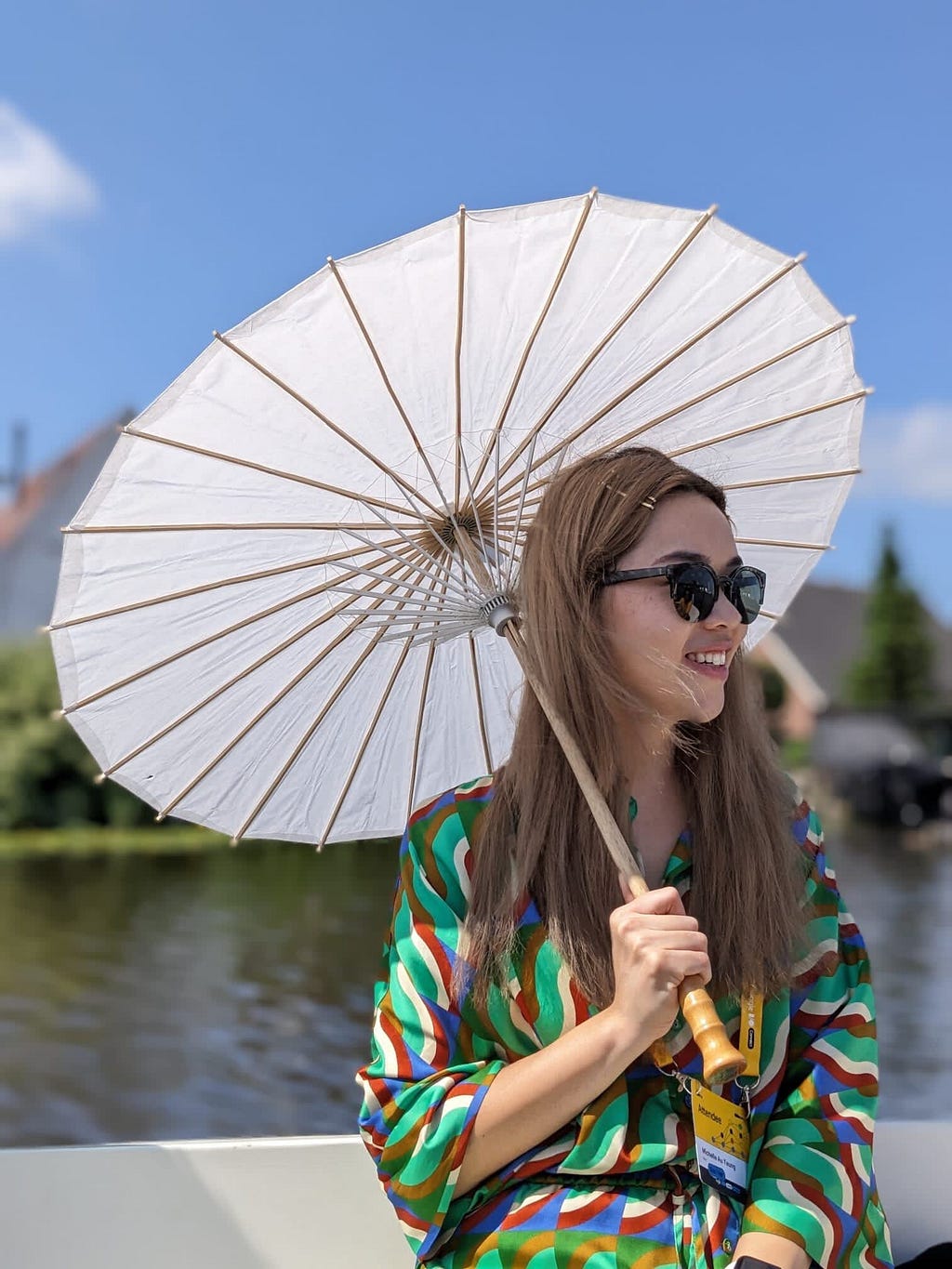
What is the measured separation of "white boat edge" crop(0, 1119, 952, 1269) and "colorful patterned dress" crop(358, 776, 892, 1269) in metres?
0.44

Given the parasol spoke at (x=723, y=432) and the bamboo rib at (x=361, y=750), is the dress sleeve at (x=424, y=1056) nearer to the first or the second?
the bamboo rib at (x=361, y=750)

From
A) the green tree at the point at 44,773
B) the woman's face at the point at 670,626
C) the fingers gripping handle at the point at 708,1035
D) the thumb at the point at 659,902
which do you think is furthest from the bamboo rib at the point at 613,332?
the green tree at the point at 44,773

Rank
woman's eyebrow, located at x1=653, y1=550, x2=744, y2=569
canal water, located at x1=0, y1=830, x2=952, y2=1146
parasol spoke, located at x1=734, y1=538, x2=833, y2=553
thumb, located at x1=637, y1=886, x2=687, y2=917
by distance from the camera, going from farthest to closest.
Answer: canal water, located at x1=0, y1=830, x2=952, y2=1146 → parasol spoke, located at x1=734, y1=538, x2=833, y2=553 → woman's eyebrow, located at x1=653, y1=550, x2=744, y2=569 → thumb, located at x1=637, y1=886, x2=687, y2=917

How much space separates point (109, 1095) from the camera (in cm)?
777

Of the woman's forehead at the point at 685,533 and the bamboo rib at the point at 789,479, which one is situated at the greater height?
the bamboo rib at the point at 789,479

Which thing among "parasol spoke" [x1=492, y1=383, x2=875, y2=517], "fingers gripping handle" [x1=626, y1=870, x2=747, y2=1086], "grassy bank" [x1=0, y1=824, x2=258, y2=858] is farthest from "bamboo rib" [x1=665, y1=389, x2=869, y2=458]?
"grassy bank" [x1=0, y1=824, x2=258, y2=858]

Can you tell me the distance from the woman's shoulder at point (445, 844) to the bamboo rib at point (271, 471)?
448 mm

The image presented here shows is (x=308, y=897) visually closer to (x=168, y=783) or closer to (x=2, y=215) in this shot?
(x=168, y=783)

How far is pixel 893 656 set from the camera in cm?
4138

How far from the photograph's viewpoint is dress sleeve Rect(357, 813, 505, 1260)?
66.2 inches

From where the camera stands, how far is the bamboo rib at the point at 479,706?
2318mm

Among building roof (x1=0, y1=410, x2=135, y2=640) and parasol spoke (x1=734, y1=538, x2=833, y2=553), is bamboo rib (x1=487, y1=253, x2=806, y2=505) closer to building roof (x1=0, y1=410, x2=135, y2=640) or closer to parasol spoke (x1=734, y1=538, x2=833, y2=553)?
parasol spoke (x1=734, y1=538, x2=833, y2=553)

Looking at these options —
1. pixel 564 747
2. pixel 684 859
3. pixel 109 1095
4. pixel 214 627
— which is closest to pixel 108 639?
pixel 214 627

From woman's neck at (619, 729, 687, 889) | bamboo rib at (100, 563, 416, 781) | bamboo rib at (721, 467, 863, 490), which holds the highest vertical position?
bamboo rib at (721, 467, 863, 490)
